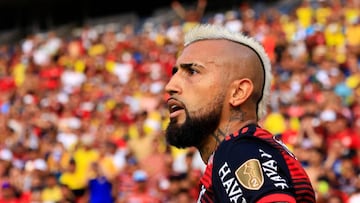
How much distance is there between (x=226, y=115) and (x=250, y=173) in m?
0.36

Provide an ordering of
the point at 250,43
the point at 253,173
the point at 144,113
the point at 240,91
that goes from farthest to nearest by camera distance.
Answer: the point at 144,113 < the point at 250,43 < the point at 240,91 < the point at 253,173

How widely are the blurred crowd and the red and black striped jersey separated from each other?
→ 4.62 m

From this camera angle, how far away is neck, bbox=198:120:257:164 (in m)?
2.41

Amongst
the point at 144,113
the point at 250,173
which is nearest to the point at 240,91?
the point at 250,173

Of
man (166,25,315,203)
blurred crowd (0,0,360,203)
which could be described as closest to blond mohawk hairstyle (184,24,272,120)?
man (166,25,315,203)

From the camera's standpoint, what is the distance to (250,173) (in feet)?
6.84

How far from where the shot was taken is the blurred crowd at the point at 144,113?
835 cm

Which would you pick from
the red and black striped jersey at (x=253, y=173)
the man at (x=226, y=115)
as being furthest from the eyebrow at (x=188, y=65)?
the red and black striped jersey at (x=253, y=173)

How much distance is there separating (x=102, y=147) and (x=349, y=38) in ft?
14.3

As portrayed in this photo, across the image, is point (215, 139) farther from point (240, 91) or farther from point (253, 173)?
point (253, 173)

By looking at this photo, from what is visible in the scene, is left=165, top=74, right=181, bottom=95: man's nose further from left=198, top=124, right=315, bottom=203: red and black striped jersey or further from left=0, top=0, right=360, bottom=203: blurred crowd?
left=0, top=0, right=360, bottom=203: blurred crowd

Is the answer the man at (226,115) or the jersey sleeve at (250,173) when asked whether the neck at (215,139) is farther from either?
the jersey sleeve at (250,173)

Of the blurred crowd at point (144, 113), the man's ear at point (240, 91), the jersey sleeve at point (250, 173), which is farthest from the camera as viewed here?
the blurred crowd at point (144, 113)

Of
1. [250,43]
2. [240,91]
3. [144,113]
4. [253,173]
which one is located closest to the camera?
[253,173]
